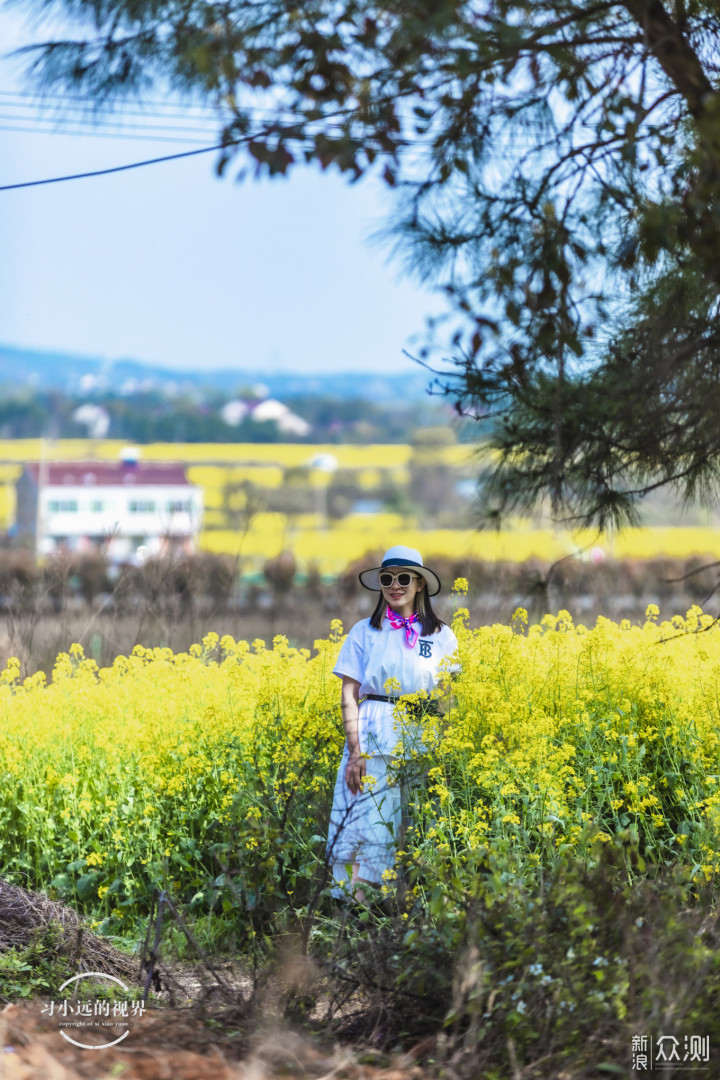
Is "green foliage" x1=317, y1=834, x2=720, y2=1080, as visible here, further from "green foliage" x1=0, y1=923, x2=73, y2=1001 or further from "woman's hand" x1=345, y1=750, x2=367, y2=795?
"green foliage" x1=0, y1=923, x2=73, y2=1001

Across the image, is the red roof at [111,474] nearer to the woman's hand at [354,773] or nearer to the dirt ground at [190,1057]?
the woman's hand at [354,773]

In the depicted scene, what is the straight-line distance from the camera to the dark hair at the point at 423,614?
4309 mm

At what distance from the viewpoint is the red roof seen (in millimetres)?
88625

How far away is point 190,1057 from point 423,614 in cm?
219

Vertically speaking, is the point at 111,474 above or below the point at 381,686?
above

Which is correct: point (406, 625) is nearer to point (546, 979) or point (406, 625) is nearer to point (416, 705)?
point (416, 705)

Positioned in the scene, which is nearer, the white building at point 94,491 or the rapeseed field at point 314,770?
the rapeseed field at point 314,770

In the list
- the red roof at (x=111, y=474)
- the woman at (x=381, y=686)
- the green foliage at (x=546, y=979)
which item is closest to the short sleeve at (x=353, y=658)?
the woman at (x=381, y=686)

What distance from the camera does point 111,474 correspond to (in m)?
91.0

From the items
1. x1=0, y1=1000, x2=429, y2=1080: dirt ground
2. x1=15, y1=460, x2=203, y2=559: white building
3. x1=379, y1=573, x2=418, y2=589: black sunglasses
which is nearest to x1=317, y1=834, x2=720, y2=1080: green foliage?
x1=0, y1=1000, x2=429, y2=1080: dirt ground

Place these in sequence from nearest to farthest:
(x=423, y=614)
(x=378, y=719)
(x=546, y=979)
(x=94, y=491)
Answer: (x=546, y=979)
(x=378, y=719)
(x=423, y=614)
(x=94, y=491)

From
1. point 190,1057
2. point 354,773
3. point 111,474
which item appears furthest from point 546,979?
point 111,474

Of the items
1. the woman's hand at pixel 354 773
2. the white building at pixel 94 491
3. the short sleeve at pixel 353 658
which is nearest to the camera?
the woman's hand at pixel 354 773

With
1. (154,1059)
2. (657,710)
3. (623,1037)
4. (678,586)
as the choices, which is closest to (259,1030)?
(154,1059)
